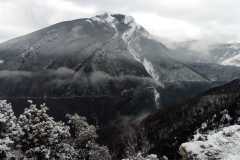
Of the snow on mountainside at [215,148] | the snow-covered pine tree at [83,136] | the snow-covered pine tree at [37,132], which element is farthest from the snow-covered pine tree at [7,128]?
the snow-covered pine tree at [83,136]

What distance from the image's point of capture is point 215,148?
22891mm

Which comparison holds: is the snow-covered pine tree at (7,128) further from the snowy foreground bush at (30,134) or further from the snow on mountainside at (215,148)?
the snow on mountainside at (215,148)

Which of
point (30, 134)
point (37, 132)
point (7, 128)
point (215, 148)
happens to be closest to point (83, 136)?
point (30, 134)

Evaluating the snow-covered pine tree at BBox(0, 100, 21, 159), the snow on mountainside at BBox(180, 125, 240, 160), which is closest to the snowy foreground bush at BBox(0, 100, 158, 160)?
the snow-covered pine tree at BBox(0, 100, 21, 159)

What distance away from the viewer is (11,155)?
33.7 meters

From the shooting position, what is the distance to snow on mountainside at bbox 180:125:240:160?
22531mm

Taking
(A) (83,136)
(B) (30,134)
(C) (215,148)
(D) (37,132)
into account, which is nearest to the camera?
(C) (215,148)

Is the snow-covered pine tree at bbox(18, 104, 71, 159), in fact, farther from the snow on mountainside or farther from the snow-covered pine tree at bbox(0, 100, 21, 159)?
the snow on mountainside

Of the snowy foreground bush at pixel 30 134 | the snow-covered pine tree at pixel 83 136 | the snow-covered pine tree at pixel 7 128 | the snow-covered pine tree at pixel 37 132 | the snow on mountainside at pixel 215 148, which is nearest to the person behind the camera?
the snow on mountainside at pixel 215 148

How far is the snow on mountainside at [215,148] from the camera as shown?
2253cm

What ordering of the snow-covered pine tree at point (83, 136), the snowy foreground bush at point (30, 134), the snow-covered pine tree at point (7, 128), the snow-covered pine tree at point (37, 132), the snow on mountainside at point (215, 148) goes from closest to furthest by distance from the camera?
the snow on mountainside at point (215, 148), the snow-covered pine tree at point (7, 128), the snowy foreground bush at point (30, 134), the snow-covered pine tree at point (37, 132), the snow-covered pine tree at point (83, 136)

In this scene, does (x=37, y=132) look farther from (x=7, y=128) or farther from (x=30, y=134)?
(x=7, y=128)

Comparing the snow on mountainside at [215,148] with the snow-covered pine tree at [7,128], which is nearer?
the snow on mountainside at [215,148]

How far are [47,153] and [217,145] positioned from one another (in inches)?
729
